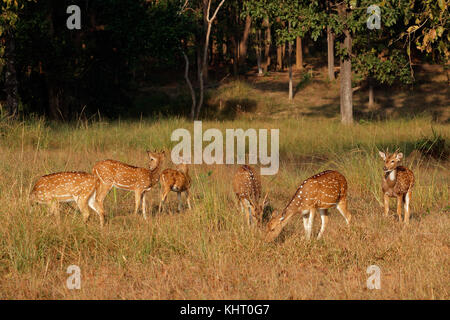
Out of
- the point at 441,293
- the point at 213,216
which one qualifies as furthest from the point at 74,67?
the point at 441,293

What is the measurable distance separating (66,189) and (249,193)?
9.19 ft

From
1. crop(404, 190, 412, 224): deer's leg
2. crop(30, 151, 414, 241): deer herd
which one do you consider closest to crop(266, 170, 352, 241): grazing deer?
crop(30, 151, 414, 241): deer herd

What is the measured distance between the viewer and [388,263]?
733 cm

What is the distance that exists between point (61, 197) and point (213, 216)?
7.27 feet

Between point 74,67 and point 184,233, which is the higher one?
point 74,67

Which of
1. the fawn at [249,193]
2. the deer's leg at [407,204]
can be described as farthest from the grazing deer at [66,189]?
the deer's leg at [407,204]

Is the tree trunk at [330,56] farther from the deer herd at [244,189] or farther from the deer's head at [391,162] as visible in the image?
the deer's head at [391,162]

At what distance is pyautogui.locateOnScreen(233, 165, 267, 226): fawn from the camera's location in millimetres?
8570

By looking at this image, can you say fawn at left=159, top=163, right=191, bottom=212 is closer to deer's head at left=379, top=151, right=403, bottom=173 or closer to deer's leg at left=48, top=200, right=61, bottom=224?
deer's leg at left=48, top=200, right=61, bottom=224

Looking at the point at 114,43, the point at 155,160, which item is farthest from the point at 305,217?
the point at 114,43

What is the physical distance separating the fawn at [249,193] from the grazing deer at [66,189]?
2.18m

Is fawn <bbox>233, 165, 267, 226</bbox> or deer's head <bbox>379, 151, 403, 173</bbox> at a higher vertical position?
deer's head <bbox>379, 151, 403, 173</bbox>

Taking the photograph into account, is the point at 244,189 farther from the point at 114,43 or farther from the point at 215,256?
the point at 114,43

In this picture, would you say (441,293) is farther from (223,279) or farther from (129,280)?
(129,280)
